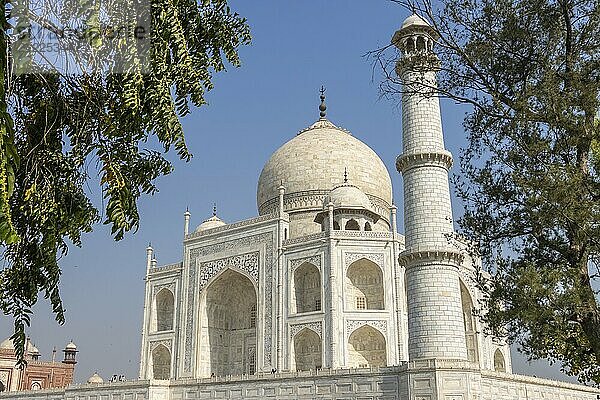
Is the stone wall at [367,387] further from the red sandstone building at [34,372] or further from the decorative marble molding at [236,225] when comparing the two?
the red sandstone building at [34,372]

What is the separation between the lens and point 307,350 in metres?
19.2

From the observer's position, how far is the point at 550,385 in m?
14.0

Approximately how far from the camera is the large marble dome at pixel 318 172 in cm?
2372

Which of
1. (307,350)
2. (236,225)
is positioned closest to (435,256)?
(307,350)

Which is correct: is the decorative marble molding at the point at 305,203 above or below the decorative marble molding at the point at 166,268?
above

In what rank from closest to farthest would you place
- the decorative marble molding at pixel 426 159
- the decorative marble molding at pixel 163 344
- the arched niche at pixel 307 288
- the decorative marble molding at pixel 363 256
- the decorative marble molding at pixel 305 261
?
the decorative marble molding at pixel 426 159 → the decorative marble molding at pixel 363 256 → the decorative marble molding at pixel 305 261 → the arched niche at pixel 307 288 → the decorative marble molding at pixel 163 344

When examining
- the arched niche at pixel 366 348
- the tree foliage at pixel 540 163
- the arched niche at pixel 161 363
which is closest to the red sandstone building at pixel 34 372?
the arched niche at pixel 161 363

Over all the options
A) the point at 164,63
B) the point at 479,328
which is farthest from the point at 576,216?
the point at 479,328

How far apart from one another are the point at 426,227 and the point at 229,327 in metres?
12.0

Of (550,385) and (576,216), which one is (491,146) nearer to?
(576,216)

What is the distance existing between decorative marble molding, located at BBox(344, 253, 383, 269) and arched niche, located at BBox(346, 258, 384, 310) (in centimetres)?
11

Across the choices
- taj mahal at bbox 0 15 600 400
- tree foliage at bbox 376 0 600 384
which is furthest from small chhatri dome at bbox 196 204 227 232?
tree foliage at bbox 376 0 600 384

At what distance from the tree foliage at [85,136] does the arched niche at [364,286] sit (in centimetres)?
Result: 1551

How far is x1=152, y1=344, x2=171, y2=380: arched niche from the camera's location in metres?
22.2
